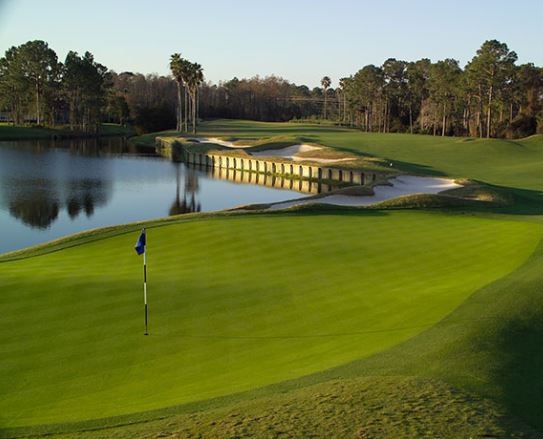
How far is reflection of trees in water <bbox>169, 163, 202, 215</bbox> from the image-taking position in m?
38.7

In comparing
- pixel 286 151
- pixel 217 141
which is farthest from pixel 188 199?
pixel 217 141

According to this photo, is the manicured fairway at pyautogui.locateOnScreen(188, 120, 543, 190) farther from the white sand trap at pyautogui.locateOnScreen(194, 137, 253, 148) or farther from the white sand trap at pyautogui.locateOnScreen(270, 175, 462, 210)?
the white sand trap at pyautogui.locateOnScreen(194, 137, 253, 148)

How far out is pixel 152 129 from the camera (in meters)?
112

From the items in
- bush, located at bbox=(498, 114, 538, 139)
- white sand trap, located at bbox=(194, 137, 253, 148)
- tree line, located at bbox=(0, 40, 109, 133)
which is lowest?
white sand trap, located at bbox=(194, 137, 253, 148)

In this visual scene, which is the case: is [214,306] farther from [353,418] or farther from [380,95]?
[380,95]

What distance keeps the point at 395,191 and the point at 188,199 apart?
13.9m

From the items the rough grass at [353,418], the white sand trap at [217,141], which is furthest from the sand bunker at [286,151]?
the rough grass at [353,418]

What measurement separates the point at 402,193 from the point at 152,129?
79655 mm

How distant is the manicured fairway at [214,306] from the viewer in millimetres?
10266

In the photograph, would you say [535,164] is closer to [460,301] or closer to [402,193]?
[402,193]

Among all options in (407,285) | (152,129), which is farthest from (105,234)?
(152,129)

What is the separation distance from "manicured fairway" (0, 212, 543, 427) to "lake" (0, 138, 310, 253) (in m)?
10.7

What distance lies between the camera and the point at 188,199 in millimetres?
43719

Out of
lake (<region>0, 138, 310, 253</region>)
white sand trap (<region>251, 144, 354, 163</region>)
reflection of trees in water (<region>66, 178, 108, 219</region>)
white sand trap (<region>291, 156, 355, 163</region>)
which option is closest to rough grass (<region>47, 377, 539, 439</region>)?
lake (<region>0, 138, 310, 253</region>)
